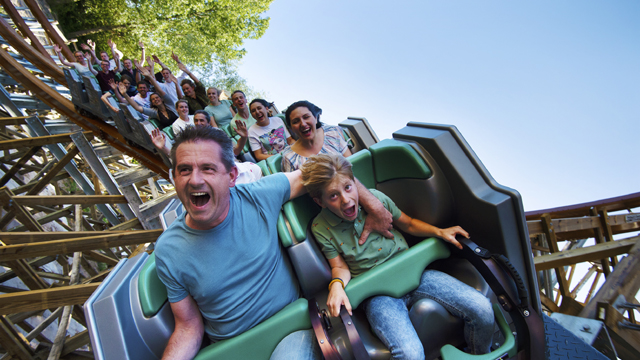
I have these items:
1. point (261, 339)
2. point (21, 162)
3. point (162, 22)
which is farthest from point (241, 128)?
point (162, 22)

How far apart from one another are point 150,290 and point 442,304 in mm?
978

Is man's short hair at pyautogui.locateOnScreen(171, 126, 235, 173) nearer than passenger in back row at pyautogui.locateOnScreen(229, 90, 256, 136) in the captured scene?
Yes

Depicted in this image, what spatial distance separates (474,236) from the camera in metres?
1.12

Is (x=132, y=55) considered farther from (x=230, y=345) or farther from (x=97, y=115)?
(x=230, y=345)

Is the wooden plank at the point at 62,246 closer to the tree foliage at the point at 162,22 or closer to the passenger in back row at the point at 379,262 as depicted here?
the passenger in back row at the point at 379,262

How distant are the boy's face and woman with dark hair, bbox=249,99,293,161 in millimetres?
1356

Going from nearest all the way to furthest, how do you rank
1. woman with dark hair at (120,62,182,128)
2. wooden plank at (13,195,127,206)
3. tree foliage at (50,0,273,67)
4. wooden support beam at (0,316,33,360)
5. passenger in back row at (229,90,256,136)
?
wooden support beam at (0,316,33,360) → passenger in back row at (229,90,256,136) → wooden plank at (13,195,127,206) → woman with dark hair at (120,62,182,128) → tree foliage at (50,0,273,67)

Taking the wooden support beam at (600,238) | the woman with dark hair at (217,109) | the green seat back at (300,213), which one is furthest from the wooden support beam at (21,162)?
the wooden support beam at (600,238)

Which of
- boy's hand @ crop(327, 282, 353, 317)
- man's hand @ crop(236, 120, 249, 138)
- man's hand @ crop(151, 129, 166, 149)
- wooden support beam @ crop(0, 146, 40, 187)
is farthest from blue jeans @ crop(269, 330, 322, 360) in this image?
wooden support beam @ crop(0, 146, 40, 187)

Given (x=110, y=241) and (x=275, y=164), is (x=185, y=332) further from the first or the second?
(x=110, y=241)

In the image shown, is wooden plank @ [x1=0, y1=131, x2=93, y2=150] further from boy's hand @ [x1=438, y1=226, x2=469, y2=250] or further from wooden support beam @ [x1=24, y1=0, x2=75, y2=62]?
boy's hand @ [x1=438, y1=226, x2=469, y2=250]

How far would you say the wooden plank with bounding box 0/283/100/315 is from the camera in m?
1.61

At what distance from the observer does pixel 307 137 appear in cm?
156

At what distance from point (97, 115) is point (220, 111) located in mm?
1901
